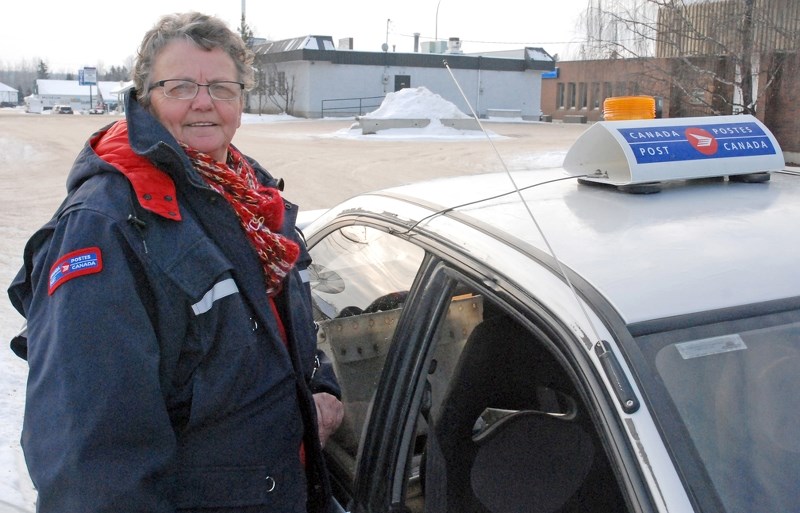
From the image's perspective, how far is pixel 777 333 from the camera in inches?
58.9

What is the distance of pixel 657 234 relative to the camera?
1.71 m

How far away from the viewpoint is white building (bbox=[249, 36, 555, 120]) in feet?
147

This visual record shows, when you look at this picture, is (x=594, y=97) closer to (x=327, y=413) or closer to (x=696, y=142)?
(x=696, y=142)

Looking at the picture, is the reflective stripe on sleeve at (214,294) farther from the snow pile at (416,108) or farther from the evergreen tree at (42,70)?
the evergreen tree at (42,70)

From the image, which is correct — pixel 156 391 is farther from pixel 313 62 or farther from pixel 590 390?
pixel 313 62

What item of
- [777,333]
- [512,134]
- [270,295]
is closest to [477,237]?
[270,295]

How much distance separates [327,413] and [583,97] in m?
52.6

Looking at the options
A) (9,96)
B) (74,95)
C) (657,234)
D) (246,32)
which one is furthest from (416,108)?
(9,96)

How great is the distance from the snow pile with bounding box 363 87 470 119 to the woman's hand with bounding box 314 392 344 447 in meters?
29.1

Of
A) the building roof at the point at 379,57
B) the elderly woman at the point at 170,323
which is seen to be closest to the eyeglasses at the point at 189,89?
the elderly woman at the point at 170,323

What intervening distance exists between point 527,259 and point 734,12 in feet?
53.6

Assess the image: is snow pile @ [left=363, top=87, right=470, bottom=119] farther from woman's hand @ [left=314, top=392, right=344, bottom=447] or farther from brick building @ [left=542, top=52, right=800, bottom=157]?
woman's hand @ [left=314, top=392, right=344, bottom=447]

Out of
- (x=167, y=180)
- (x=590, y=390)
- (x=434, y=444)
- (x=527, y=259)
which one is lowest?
(x=434, y=444)

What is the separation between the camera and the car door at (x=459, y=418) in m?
1.96
